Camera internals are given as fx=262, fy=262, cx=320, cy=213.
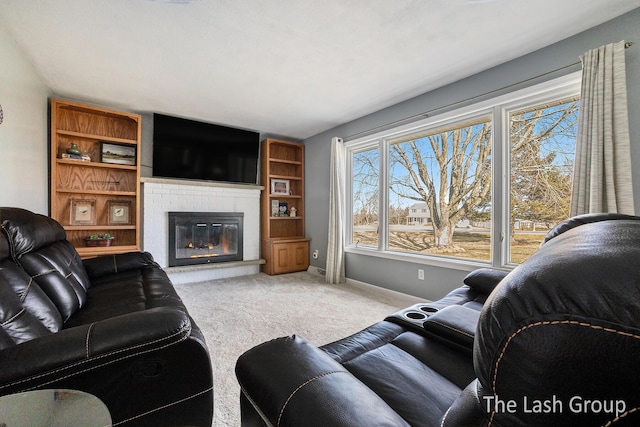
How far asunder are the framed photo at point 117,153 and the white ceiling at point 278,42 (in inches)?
24.6

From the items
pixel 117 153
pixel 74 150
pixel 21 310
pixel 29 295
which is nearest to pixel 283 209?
pixel 117 153

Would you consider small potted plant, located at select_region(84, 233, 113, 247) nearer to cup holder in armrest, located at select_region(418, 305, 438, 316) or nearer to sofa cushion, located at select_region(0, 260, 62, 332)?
sofa cushion, located at select_region(0, 260, 62, 332)

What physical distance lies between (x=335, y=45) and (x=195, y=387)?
2484 millimetres

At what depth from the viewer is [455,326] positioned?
1131mm

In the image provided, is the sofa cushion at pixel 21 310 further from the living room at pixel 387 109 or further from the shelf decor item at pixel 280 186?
the shelf decor item at pixel 280 186

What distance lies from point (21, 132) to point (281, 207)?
131 inches

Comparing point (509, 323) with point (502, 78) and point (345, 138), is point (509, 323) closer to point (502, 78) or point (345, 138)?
point (502, 78)

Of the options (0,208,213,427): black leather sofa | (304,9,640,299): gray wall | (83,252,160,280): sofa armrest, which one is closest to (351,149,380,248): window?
(304,9,640,299): gray wall

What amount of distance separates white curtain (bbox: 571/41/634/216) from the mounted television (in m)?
4.09

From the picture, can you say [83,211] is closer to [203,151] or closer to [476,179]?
[203,151]

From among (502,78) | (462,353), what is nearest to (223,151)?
(502,78)

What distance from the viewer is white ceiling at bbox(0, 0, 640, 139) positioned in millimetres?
1805

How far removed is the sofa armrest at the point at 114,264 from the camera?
228 cm

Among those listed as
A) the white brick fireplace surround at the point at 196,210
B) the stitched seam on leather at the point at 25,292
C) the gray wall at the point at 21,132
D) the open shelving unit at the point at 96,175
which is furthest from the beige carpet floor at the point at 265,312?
the gray wall at the point at 21,132
